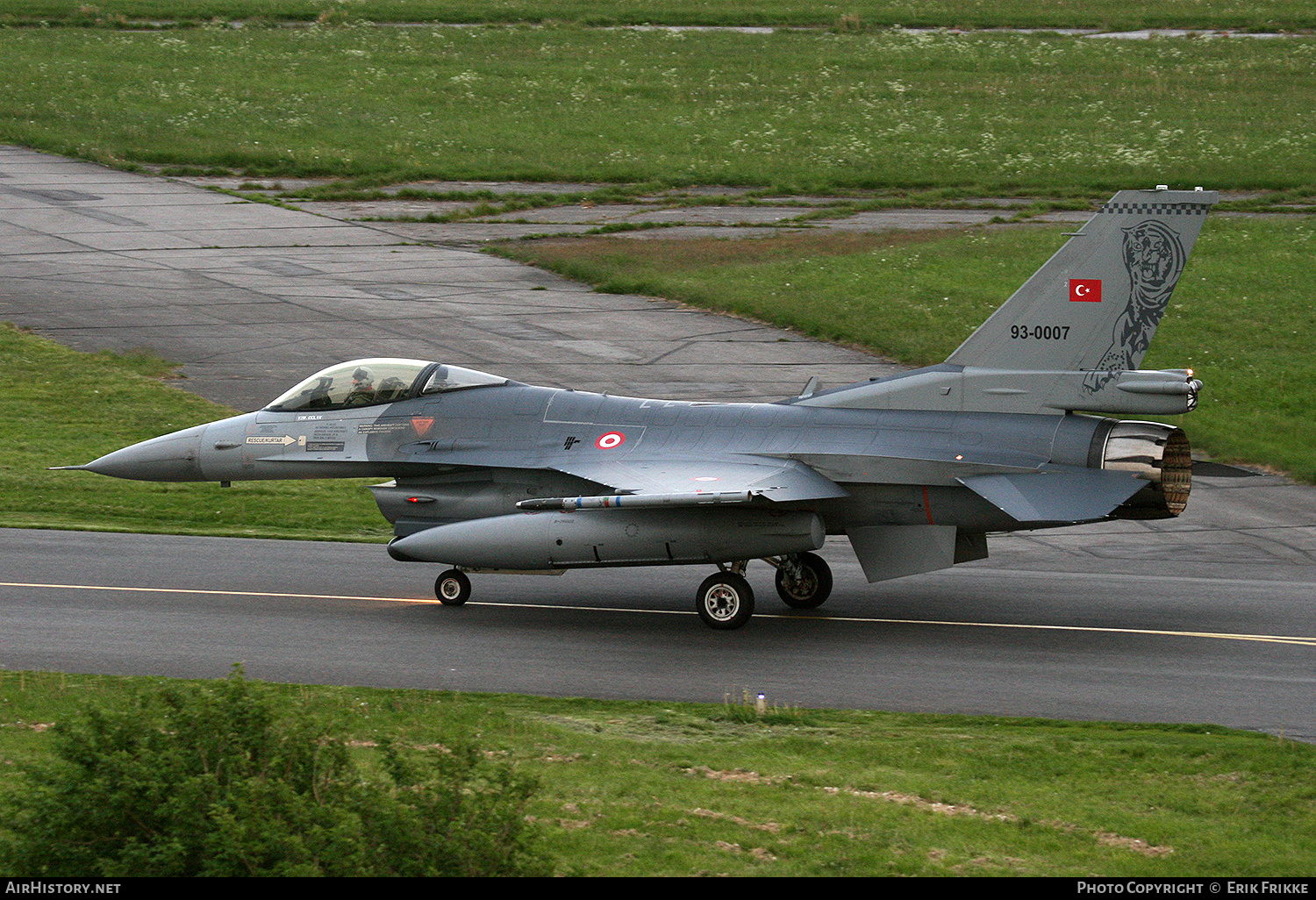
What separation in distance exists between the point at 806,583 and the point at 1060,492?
3.61m

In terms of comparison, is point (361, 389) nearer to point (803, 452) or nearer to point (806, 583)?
point (803, 452)

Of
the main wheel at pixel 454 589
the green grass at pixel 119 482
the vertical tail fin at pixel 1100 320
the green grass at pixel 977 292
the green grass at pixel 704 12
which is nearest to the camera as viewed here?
the vertical tail fin at pixel 1100 320

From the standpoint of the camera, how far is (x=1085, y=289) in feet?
53.9

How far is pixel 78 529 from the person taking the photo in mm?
21984

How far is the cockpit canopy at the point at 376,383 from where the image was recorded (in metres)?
18.8

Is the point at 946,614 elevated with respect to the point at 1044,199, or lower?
lower

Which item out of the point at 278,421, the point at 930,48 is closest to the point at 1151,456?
the point at 278,421

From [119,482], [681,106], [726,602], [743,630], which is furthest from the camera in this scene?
[681,106]

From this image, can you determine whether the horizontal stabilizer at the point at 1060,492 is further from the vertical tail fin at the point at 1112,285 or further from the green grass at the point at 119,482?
the green grass at the point at 119,482

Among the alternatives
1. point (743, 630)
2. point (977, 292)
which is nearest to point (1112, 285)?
point (743, 630)

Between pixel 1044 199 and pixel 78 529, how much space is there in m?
32.5

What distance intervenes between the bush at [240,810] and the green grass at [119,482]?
41.1 feet

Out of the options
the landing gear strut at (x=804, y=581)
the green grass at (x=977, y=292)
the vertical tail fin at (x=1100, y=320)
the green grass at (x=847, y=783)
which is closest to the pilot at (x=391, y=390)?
Result: the green grass at (x=847, y=783)
